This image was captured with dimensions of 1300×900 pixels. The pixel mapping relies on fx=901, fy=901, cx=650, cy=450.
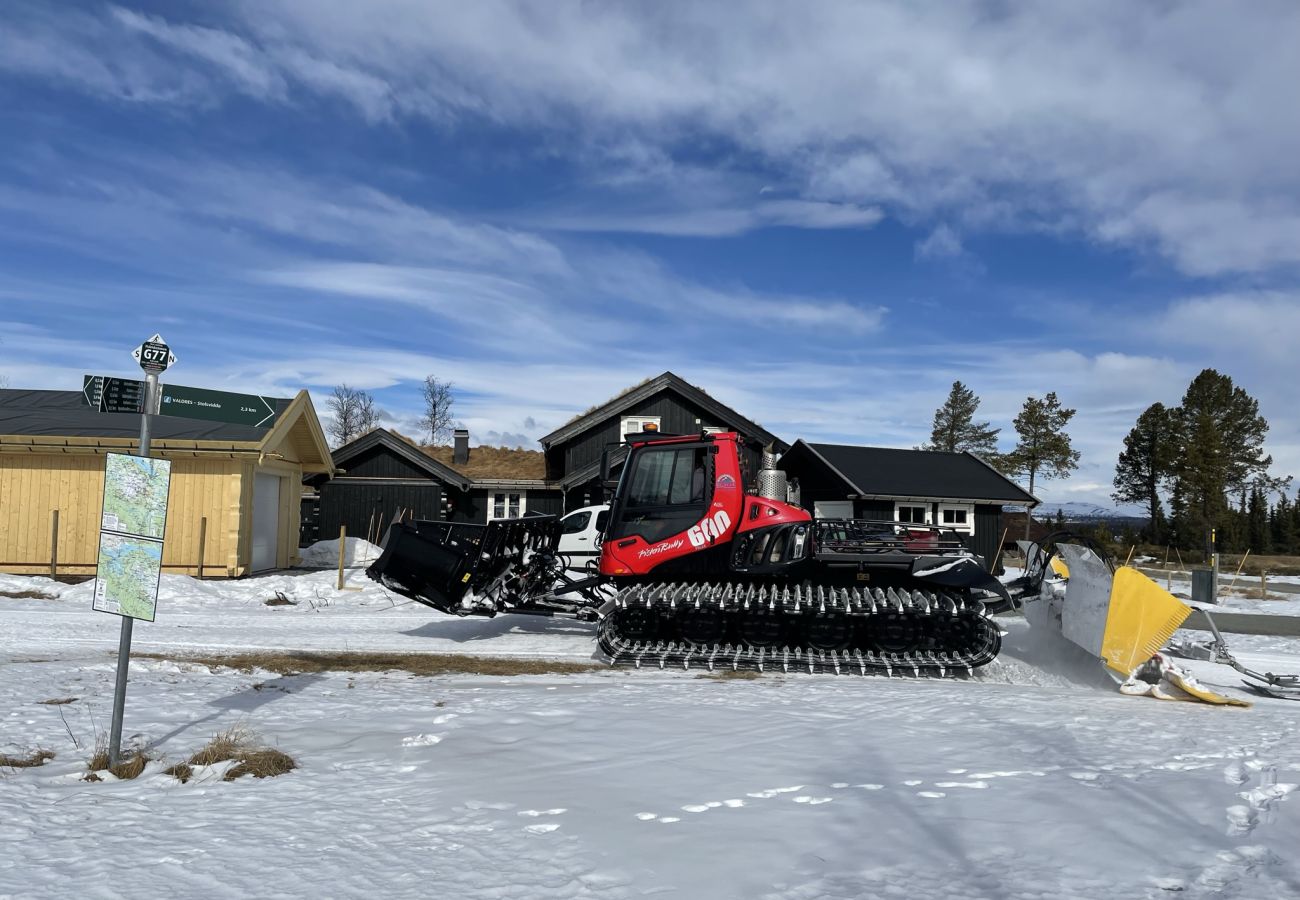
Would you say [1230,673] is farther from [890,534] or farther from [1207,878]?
[1207,878]

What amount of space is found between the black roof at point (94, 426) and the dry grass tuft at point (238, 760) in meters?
14.0

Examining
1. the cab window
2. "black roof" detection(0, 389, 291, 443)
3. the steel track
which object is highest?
"black roof" detection(0, 389, 291, 443)

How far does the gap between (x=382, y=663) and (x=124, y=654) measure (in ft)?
14.0

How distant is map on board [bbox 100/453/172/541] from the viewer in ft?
17.4

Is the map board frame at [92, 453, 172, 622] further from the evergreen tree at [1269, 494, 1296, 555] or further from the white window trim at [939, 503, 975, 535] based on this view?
the evergreen tree at [1269, 494, 1296, 555]

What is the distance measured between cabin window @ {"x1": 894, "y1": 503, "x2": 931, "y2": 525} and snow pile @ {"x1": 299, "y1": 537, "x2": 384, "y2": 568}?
1659 centimetres

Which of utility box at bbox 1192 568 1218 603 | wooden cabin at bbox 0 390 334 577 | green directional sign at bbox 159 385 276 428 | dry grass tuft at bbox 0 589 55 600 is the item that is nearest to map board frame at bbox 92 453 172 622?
green directional sign at bbox 159 385 276 428

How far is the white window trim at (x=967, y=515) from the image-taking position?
30302 millimetres

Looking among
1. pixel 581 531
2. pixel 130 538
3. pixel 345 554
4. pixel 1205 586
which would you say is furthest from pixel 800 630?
pixel 345 554

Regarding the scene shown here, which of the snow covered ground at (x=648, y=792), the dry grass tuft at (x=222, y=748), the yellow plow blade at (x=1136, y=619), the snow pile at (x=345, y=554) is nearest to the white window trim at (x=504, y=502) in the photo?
the snow pile at (x=345, y=554)

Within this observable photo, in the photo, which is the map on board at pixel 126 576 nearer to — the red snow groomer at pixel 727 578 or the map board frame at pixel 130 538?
the map board frame at pixel 130 538

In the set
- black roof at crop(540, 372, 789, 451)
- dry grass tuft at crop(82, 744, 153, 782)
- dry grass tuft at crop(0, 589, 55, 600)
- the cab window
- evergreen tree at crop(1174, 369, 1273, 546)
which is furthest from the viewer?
evergreen tree at crop(1174, 369, 1273, 546)

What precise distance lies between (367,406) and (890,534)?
6729cm

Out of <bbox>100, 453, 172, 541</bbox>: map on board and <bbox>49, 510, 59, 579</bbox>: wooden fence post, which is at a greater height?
<bbox>100, 453, 172, 541</bbox>: map on board
